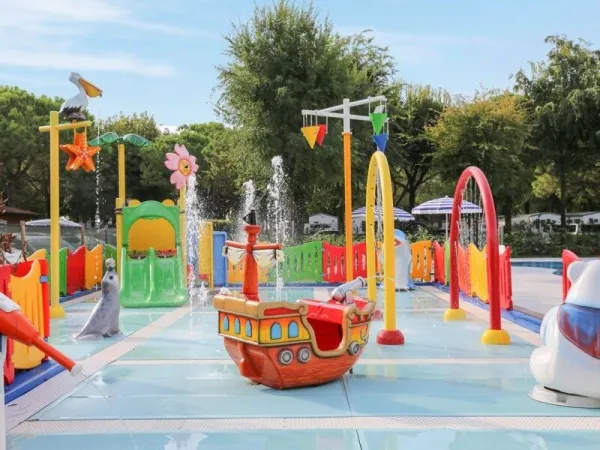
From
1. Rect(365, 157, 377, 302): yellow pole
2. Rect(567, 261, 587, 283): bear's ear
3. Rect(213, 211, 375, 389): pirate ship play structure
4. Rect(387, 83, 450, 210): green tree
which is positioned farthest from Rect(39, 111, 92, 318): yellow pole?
Rect(387, 83, 450, 210): green tree

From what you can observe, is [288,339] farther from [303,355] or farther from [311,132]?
[311,132]

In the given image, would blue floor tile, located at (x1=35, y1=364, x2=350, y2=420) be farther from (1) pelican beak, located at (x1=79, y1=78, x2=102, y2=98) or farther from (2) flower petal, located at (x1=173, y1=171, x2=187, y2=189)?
(2) flower petal, located at (x1=173, y1=171, x2=187, y2=189)

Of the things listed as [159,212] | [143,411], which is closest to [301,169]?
[159,212]

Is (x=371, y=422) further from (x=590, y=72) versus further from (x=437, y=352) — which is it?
(x=590, y=72)

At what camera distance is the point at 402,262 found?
14930 millimetres

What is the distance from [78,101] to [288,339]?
6994mm

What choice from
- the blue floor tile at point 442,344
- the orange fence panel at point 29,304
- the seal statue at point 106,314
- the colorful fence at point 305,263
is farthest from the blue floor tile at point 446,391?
the colorful fence at point 305,263

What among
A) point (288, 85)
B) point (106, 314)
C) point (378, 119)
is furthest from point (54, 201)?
point (288, 85)

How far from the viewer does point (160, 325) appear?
10391mm

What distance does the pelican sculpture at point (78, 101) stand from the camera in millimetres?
10875

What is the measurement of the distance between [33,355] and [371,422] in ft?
12.9

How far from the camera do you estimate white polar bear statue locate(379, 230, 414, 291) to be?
1464 centimetres

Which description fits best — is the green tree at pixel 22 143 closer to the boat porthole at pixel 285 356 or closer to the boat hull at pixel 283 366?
the boat hull at pixel 283 366

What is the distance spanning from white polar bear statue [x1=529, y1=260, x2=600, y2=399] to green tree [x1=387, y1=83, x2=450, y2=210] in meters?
24.4
